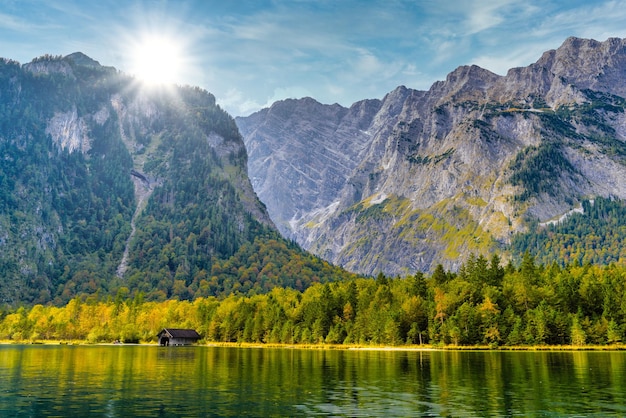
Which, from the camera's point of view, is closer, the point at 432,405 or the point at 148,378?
the point at 432,405

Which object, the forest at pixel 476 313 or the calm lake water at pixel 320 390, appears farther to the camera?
the forest at pixel 476 313

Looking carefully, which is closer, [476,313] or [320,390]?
[320,390]

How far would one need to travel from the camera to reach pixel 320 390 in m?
62.1

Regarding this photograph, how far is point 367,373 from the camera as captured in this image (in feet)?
271

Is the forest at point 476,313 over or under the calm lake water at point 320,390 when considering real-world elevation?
over

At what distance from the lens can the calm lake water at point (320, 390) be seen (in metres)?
47.6

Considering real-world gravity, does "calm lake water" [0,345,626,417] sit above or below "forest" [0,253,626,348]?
below

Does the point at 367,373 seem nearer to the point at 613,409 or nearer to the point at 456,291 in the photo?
the point at 613,409

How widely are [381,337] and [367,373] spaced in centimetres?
8691

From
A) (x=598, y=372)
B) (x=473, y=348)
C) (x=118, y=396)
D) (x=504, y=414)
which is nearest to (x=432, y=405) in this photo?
(x=504, y=414)

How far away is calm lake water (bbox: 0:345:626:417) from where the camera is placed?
1873 inches

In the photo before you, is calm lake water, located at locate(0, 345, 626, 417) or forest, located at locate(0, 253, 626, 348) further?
forest, located at locate(0, 253, 626, 348)

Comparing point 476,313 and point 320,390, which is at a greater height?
point 476,313

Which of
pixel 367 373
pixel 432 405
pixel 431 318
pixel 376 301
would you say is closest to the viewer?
pixel 432 405
